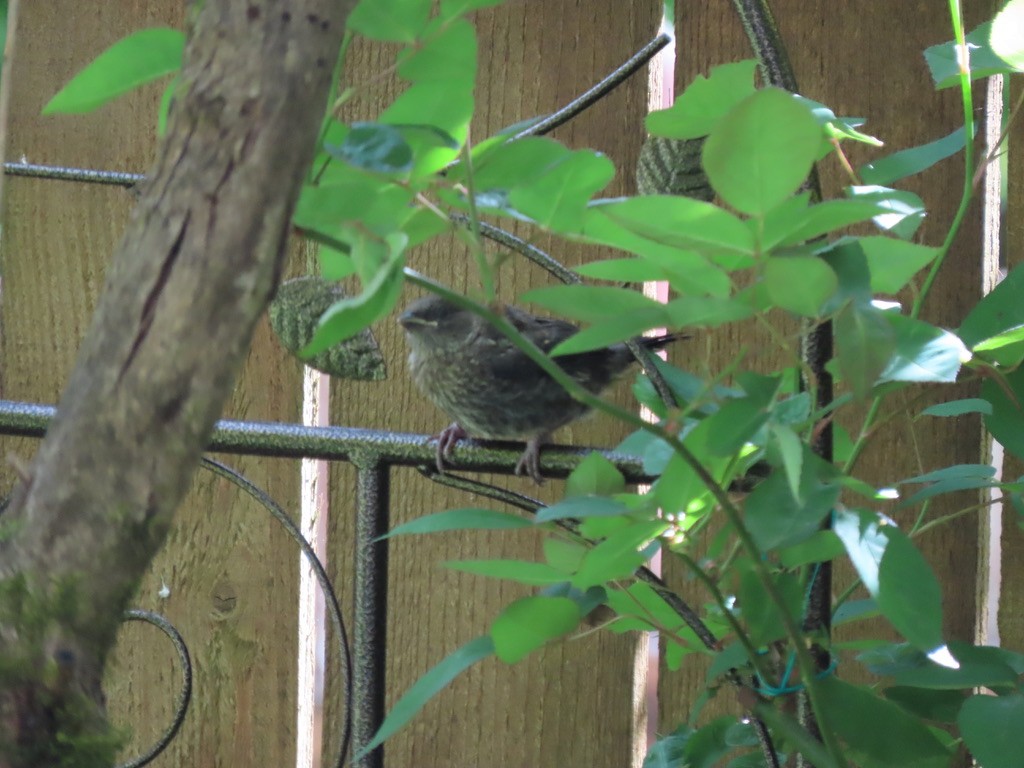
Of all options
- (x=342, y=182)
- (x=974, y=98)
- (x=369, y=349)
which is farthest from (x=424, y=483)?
(x=342, y=182)

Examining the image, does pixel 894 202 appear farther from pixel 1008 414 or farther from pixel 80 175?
pixel 80 175

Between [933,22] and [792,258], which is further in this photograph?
[933,22]

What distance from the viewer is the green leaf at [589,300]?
0.47m

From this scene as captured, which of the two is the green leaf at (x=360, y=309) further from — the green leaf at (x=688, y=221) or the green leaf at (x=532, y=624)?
the green leaf at (x=532, y=624)

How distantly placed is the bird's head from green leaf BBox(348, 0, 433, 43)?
0.88m

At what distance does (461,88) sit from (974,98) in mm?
1086

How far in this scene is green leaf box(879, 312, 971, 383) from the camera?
0.46 m

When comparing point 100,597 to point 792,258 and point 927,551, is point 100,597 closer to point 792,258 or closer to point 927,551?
point 792,258

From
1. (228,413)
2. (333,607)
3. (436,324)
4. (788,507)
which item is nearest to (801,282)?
(788,507)

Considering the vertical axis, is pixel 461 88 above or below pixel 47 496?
above

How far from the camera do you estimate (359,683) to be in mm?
795

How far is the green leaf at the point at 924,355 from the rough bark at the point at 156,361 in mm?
280

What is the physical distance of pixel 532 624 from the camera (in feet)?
1.90

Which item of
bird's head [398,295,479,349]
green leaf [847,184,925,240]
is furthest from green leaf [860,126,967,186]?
bird's head [398,295,479,349]
